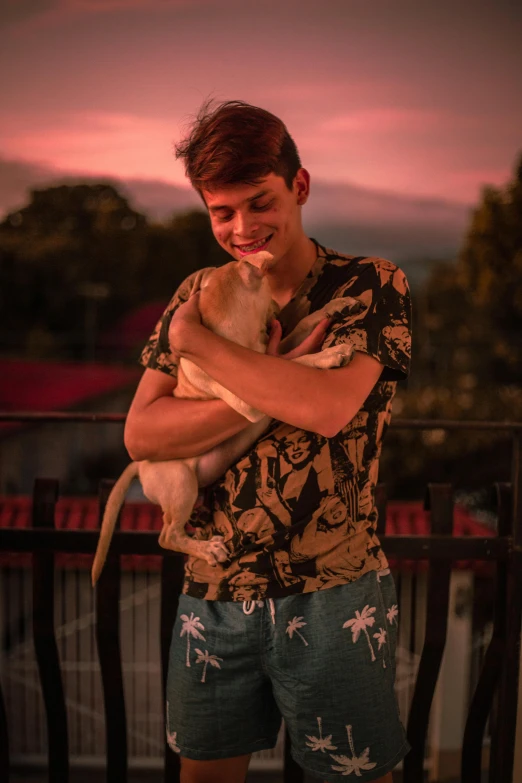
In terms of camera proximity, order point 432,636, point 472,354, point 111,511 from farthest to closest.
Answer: point 472,354
point 432,636
point 111,511

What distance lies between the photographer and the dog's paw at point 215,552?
126cm

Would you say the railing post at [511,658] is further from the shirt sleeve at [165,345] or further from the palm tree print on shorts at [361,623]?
the shirt sleeve at [165,345]

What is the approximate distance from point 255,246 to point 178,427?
40 centimetres

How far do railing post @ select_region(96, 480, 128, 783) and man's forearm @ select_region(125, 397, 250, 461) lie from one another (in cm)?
49

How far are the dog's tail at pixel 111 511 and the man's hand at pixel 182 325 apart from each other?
45cm

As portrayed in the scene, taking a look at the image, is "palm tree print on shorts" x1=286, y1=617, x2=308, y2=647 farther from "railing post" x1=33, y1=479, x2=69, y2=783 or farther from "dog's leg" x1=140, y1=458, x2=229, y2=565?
"railing post" x1=33, y1=479, x2=69, y2=783

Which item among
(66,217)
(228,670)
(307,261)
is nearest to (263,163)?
(307,261)

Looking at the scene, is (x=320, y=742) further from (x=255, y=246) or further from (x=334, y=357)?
(x=255, y=246)

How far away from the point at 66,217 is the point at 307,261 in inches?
932

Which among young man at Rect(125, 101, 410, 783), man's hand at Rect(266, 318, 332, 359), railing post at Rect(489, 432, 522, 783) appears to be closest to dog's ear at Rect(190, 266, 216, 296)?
young man at Rect(125, 101, 410, 783)

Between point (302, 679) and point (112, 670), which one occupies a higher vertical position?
point (302, 679)

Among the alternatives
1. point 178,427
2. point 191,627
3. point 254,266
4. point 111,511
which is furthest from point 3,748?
point 254,266

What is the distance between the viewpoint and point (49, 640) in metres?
1.78

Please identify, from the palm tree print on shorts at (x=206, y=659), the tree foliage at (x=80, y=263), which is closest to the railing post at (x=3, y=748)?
the palm tree print on shorts at (x=206, y=659)
